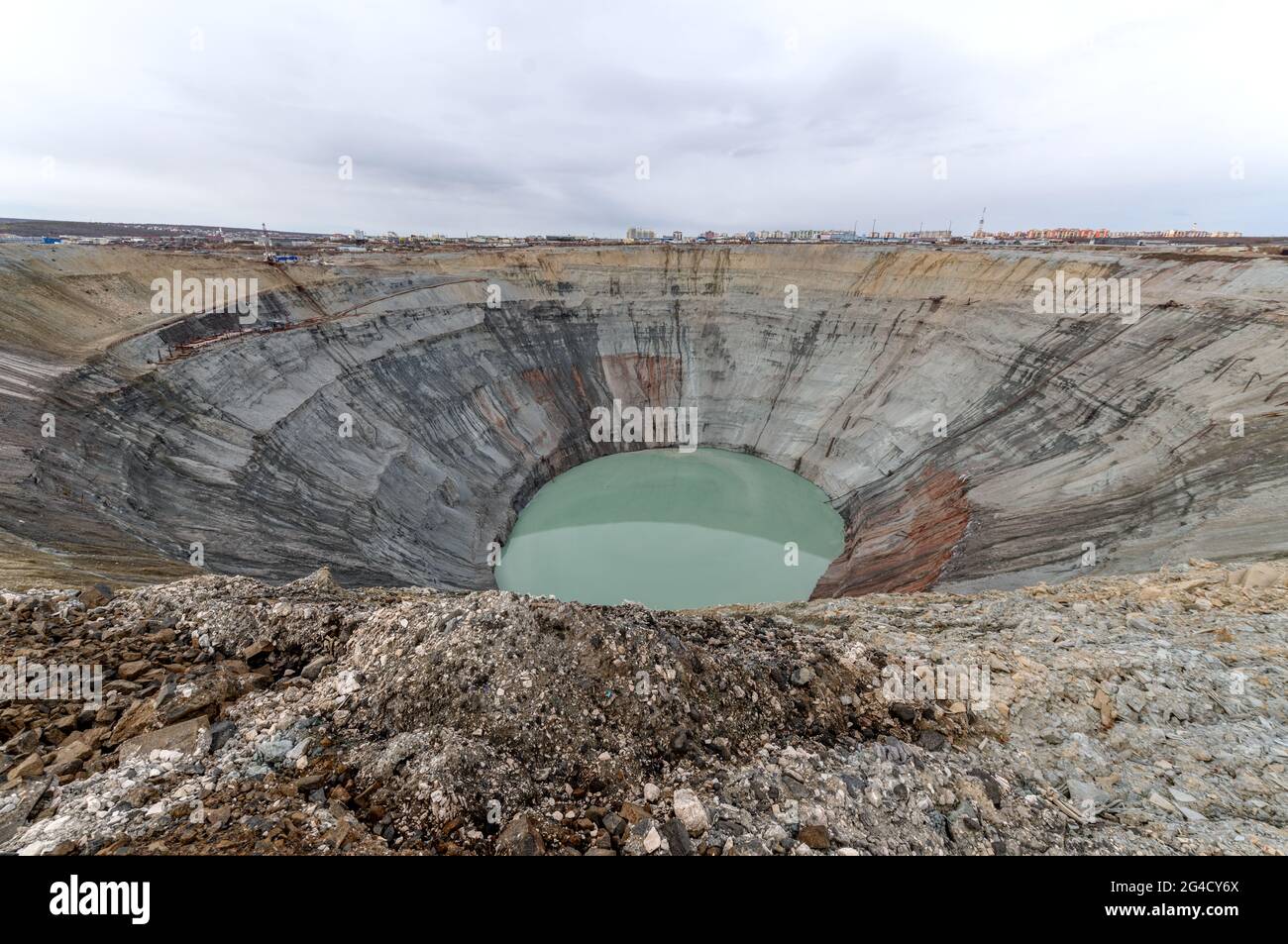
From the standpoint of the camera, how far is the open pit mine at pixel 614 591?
15.6 ft

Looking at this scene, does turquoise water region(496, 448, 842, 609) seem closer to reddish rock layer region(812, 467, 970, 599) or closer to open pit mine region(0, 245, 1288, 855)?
open pit mine region(0, 245, 1288, 855)

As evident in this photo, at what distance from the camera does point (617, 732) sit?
18.5 ft

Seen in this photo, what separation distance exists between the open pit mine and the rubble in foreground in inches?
1.5

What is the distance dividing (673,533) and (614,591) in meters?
5.95

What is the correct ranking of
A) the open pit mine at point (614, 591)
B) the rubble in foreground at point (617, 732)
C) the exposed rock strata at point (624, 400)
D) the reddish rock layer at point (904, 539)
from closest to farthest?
the rubble in foreground at point (617, 732) → the open pit mine at point (614, 591) → the exposed rock strata at point (624, 400) → the reddish rock layer at point (904, 539)

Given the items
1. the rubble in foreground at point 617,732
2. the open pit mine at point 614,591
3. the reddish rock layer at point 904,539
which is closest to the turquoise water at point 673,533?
the open pit mine at point 614,591

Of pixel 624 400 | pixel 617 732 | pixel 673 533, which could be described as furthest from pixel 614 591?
pixel 624 400

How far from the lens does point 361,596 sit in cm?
905

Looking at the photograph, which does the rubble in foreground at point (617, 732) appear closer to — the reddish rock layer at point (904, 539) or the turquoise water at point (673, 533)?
the reddish rock layer at point (904, 539)

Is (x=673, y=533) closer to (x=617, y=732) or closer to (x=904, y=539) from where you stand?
(x=904, y=539)

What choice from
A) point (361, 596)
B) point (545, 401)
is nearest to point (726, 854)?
point (361, 596)

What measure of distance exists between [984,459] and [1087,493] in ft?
17.3

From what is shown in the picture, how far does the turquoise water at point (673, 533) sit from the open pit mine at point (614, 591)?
91 cm
